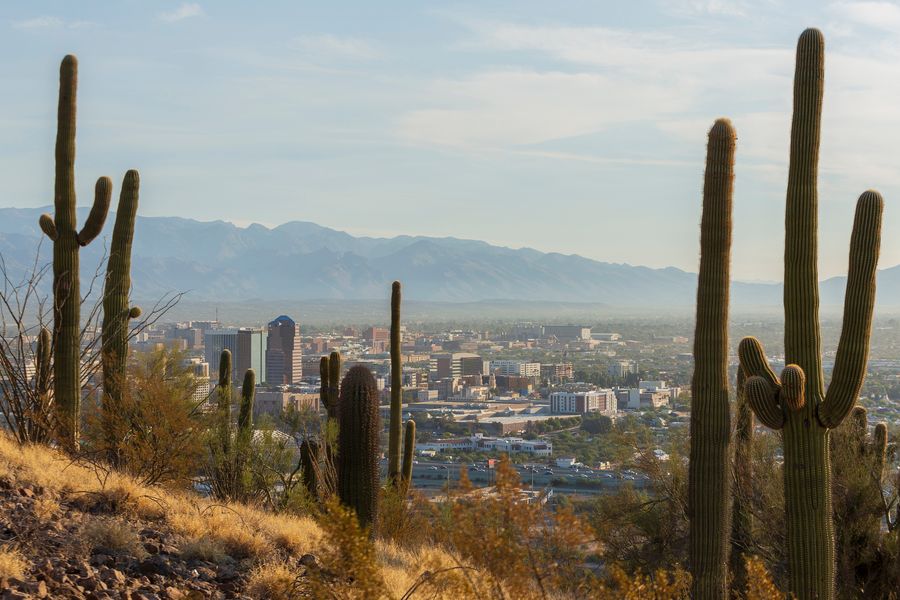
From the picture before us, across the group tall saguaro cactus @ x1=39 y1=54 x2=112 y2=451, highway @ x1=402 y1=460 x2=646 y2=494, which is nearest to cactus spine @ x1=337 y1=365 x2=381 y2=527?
tall saguaro cactus @ x1=39 y1=54 x2=112 y2=451

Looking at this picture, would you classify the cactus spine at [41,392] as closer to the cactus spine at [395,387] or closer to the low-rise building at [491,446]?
the cactus spine at [395,387]

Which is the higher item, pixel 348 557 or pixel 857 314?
pixel 857 314

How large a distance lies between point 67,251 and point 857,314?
8837mm

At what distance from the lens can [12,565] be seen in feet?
20.0

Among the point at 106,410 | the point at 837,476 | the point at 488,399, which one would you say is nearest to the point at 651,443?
the point at 837,476

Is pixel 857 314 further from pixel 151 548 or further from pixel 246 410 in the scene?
pixel 246 410

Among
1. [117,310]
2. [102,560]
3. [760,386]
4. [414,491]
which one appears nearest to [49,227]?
[117,310]

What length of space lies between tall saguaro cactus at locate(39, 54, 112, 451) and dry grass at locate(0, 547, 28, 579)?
17.5 ft

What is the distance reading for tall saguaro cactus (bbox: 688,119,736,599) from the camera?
1002cm

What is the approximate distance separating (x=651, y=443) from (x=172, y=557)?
10464 mm

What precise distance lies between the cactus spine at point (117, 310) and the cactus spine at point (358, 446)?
4.07m

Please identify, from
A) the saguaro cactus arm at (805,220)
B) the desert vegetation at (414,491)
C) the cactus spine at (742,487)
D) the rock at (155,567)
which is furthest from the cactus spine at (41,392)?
the saguaro cactus arm at (805,220)

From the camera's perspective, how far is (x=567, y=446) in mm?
39625

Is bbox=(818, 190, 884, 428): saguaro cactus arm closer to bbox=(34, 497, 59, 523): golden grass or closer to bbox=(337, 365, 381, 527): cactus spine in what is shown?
bbox=(337, 365, 381, 527): cactus spine
